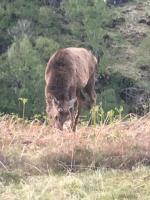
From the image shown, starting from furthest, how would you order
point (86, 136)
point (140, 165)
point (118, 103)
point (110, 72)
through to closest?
point (110, 72)
point (118, 103)
point (86, 136)
point (140, 165)

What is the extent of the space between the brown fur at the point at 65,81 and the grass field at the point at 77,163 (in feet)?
3.03

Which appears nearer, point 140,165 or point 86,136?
point 140,165

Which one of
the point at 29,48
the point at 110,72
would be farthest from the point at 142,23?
the point at 29,48

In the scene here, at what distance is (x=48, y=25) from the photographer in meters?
55.8

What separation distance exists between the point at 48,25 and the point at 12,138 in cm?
4795

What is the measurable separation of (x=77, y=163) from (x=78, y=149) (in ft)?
0.69

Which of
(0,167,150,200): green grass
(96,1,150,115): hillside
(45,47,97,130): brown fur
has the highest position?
(0,167,150,200): green grass

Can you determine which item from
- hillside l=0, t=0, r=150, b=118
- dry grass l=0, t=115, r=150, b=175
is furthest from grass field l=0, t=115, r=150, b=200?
hillside l=0, t=0, r=150, b=118

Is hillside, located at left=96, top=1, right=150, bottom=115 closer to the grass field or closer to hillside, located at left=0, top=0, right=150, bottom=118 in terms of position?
hillside, located at left=0, top=0, right=150, bottom=118

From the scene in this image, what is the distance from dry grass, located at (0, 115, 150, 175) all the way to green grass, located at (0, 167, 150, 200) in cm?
33

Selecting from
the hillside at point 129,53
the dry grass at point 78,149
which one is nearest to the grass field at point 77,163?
the dry grass at point 78,149

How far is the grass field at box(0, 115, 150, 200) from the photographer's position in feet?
19.2

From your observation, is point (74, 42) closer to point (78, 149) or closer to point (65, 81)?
point (65, 81)

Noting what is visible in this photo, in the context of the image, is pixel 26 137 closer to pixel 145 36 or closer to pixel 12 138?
pixel 12 138
